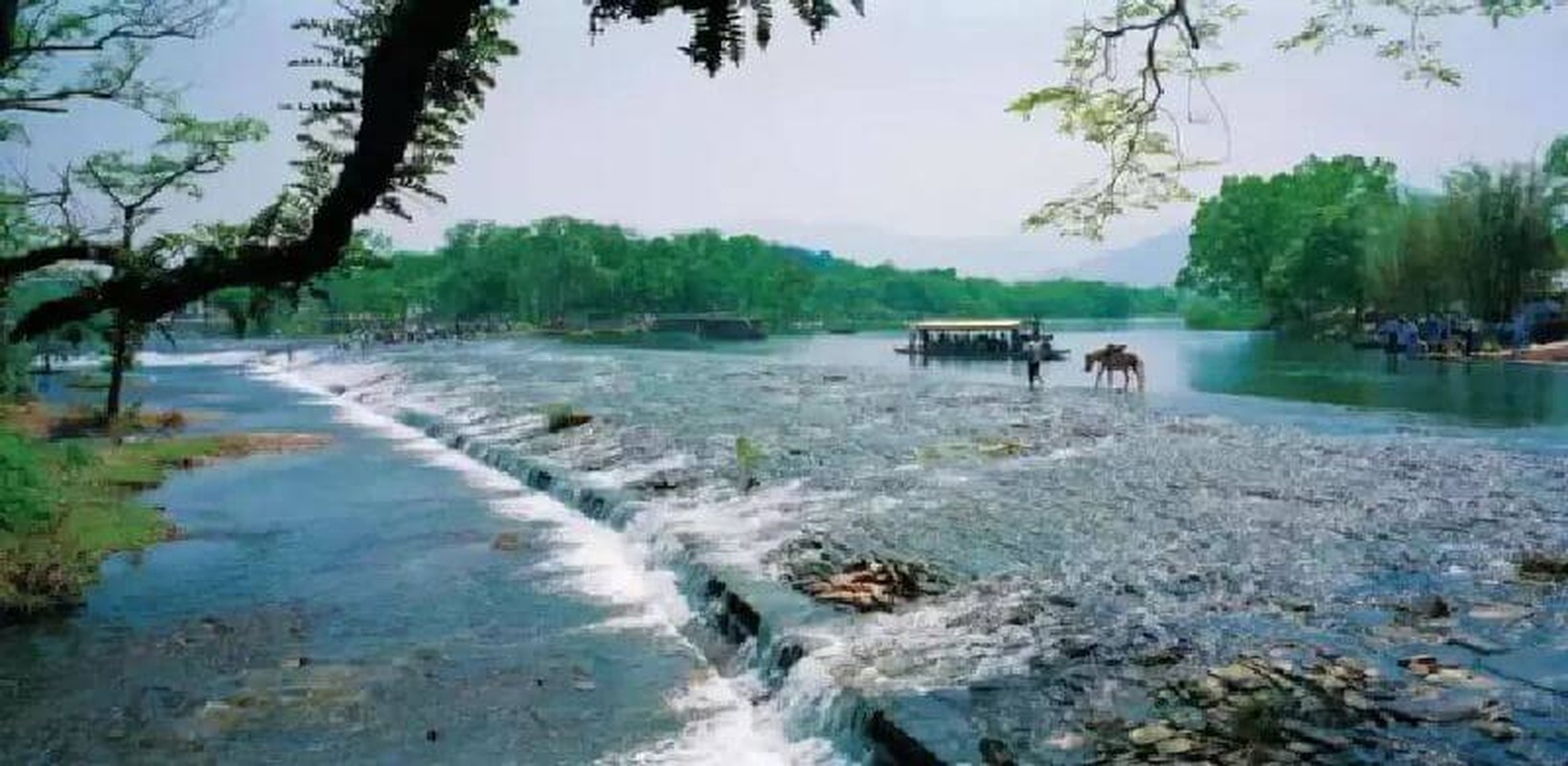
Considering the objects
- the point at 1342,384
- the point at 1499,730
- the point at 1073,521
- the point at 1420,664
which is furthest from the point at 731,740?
the point at 1342,384

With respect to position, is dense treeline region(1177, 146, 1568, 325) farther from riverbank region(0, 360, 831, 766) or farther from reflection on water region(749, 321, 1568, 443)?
riverbank region(0, 360, 831, 766)

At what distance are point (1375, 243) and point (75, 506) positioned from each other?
86.9 meters

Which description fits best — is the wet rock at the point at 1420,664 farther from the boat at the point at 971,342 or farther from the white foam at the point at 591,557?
the boat at the point at 971,342

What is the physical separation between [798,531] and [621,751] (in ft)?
27.4

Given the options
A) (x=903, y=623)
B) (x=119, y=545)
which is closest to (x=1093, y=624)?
(x=903, y=623)

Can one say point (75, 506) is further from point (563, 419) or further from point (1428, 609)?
point (1428, 609)

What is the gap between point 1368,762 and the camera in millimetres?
7797

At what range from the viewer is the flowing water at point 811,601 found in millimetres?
9656

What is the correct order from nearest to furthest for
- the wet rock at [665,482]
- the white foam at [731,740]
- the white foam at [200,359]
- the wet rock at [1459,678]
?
the white foam at [731,740] → the wet rock at [1459,678] → the wet rock at [665,482] → the white foam at [200,359]

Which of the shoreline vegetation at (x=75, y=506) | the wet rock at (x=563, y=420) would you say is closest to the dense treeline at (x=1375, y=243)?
the wet rock at (x=563, y=420)

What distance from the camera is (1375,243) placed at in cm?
8700

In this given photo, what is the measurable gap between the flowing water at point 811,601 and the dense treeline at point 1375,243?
42.3 metres

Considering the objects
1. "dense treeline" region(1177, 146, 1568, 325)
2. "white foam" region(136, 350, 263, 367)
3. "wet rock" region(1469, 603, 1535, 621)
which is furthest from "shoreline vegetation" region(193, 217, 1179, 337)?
"wet rock" region(1469, 603, 1535, 621)

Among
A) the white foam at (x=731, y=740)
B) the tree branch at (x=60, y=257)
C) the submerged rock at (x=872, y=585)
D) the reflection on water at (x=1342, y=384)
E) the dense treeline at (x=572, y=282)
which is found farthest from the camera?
the dense treeline at (x=572, y=282)
